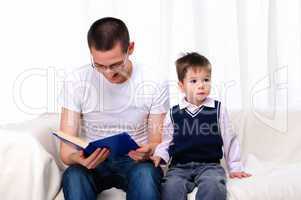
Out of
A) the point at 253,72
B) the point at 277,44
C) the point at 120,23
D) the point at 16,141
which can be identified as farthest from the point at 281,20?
the point at 16,141

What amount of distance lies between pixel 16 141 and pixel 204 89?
0.73m

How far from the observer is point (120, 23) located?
5.97 feet

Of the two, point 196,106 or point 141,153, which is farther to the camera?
point 196,106

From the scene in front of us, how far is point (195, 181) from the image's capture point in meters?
1.80

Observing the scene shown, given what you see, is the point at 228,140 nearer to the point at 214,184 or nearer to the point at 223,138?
the point at 223,138

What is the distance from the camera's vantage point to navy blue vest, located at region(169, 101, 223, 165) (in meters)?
1.92

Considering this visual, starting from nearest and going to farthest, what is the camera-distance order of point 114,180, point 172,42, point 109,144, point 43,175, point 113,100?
point 109,144
point 43,175
point 114,180
point 113,100
point 172,42

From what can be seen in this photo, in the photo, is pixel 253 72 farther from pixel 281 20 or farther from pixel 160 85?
pixel 160 85

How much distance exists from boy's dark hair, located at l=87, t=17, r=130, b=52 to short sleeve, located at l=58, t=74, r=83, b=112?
8.5 inches

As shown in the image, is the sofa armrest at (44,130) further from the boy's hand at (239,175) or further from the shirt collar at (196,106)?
the boy's hand at (239,175)

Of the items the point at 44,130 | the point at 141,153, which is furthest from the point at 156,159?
the point at 44,130

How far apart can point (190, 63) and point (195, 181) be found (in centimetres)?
46

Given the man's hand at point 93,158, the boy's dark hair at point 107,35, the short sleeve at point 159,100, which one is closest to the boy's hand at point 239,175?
the short sleeve at point 159,100

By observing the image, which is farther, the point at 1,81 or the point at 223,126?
the point at 1,81
